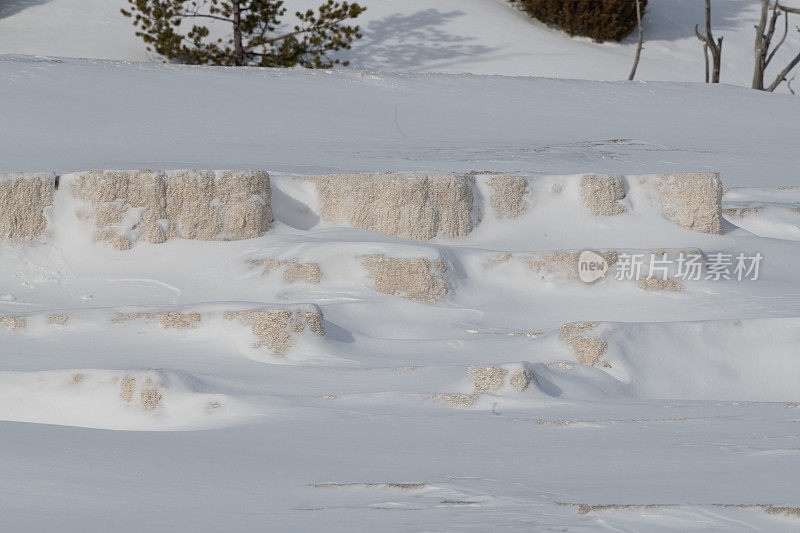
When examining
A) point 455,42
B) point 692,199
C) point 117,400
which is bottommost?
point 455,42

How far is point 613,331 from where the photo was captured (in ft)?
11.8

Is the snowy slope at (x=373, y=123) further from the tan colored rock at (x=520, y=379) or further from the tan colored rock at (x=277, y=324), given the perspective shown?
the tan colored rock at (x=520, y=379)

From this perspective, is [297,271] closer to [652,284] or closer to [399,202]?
[399,202]

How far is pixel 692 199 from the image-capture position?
4688 millimetres

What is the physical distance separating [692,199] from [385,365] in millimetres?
1867

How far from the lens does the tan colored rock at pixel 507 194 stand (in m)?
4.63

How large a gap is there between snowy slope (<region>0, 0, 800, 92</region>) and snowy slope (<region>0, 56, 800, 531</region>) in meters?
7.61

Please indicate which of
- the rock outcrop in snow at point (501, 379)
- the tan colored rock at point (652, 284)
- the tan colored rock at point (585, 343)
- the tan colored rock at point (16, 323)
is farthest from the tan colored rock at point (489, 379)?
the tan colored rock at point (16, 323)

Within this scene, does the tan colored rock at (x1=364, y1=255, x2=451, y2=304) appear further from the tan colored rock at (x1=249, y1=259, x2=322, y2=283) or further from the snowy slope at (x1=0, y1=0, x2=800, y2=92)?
the snowy slope at (x1=0, y1=0, x2=800, y2=92)

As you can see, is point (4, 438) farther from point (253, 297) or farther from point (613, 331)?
point (613, 331)

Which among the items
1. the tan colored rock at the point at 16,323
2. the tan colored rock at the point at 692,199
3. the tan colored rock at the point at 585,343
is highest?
the tan colored rock at the point at 692,199

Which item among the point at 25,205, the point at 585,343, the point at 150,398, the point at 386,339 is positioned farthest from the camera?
the point at 25,205

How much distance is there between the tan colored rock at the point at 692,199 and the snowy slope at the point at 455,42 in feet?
31.6

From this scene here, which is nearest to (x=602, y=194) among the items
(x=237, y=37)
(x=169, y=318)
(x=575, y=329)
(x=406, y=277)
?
(x=406, y=277)
